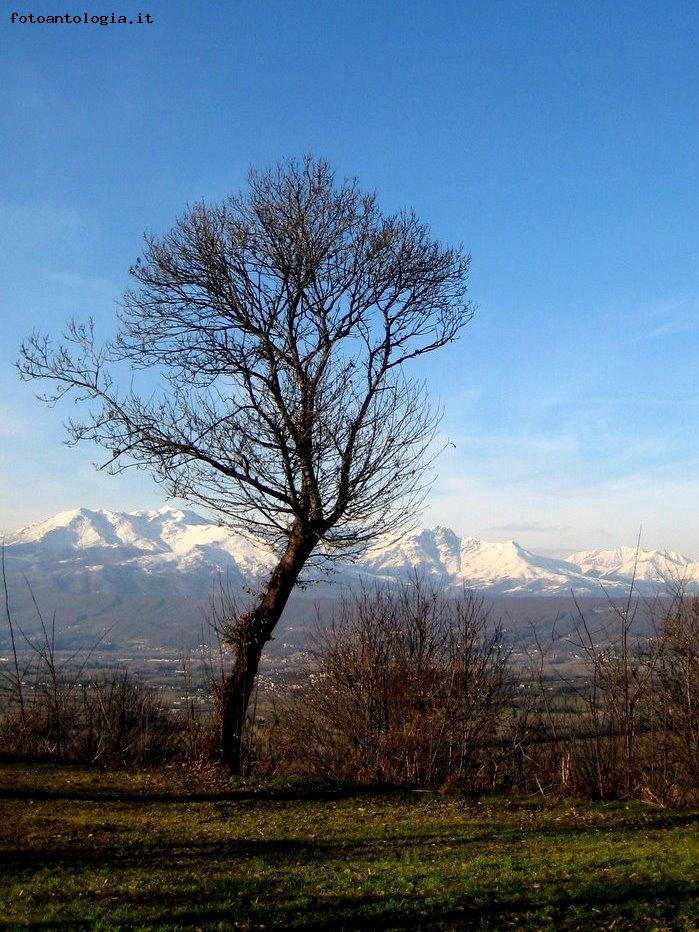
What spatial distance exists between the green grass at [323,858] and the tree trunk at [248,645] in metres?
1.14

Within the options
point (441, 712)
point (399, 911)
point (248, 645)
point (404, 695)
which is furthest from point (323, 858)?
point (404, 695)

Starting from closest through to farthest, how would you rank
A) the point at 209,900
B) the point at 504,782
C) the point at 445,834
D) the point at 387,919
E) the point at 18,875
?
1. the point at 387,919
2. the point at 209,900
3. the point at 18,875
4. the point at 445,834
5. the point at 504,782

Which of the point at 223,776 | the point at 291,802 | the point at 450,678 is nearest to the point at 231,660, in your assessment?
the point at 223,776

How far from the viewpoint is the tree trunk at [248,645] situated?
1369 centimetres


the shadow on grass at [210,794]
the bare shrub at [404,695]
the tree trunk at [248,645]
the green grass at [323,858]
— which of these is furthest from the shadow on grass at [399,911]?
the bare shrub at [404,695]

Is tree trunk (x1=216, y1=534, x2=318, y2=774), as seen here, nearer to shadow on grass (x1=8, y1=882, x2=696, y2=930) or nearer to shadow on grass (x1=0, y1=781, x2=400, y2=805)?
shadow on grass (x1=0, y1=781, x2=400, y2=805)

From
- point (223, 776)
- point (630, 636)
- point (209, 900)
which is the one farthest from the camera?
point (630, 636)

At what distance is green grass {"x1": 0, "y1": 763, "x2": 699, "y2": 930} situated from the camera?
669 centimetres

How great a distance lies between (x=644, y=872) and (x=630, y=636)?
8.87m

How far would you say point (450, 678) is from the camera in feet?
56.6

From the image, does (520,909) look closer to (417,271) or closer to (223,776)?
(223,776)

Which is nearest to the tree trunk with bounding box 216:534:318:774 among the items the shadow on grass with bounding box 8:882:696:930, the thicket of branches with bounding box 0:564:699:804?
the thicket of branches with bounding box 0:564:699:804

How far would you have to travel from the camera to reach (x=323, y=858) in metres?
8.66

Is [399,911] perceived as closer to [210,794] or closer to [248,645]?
[210,794]
